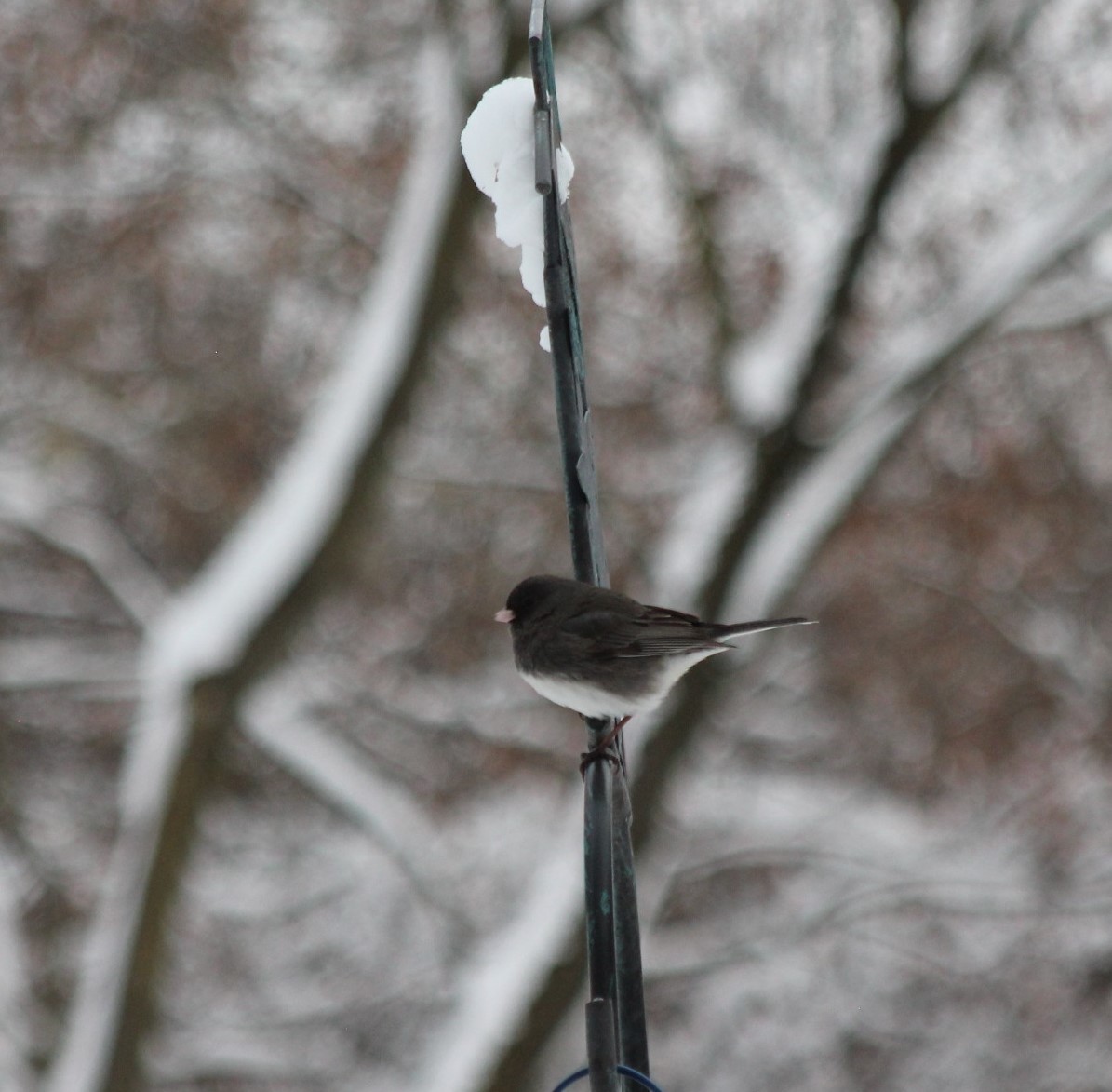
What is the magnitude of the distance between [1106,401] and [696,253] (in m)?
2.30

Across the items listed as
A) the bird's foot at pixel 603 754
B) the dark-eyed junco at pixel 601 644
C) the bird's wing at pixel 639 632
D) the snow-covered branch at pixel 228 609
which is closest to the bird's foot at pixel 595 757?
the bird's foot at pixel 603 754

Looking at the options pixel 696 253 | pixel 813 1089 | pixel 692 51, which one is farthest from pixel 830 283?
pixel 813 1089

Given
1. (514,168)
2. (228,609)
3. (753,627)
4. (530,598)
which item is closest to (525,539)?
(228,609)

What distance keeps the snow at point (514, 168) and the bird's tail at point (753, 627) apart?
62cm

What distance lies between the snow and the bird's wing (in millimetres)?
627

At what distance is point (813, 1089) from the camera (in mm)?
6812

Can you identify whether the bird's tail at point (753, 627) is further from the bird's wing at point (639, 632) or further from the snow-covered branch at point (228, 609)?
the snow-covered branch at point (228, 609)

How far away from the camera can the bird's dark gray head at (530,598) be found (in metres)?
2.18

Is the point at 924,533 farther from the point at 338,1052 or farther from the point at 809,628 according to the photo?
the point at 338,1052

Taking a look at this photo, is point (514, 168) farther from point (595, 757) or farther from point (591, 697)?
point (591, 697)

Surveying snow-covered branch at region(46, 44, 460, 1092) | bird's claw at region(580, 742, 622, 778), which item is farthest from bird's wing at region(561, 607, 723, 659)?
snow-covered branch at region(46, 44, 460, 1092)

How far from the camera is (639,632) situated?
7.22 ft

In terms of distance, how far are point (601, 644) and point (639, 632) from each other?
94 millimetres

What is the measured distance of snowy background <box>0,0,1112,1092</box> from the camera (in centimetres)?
572
